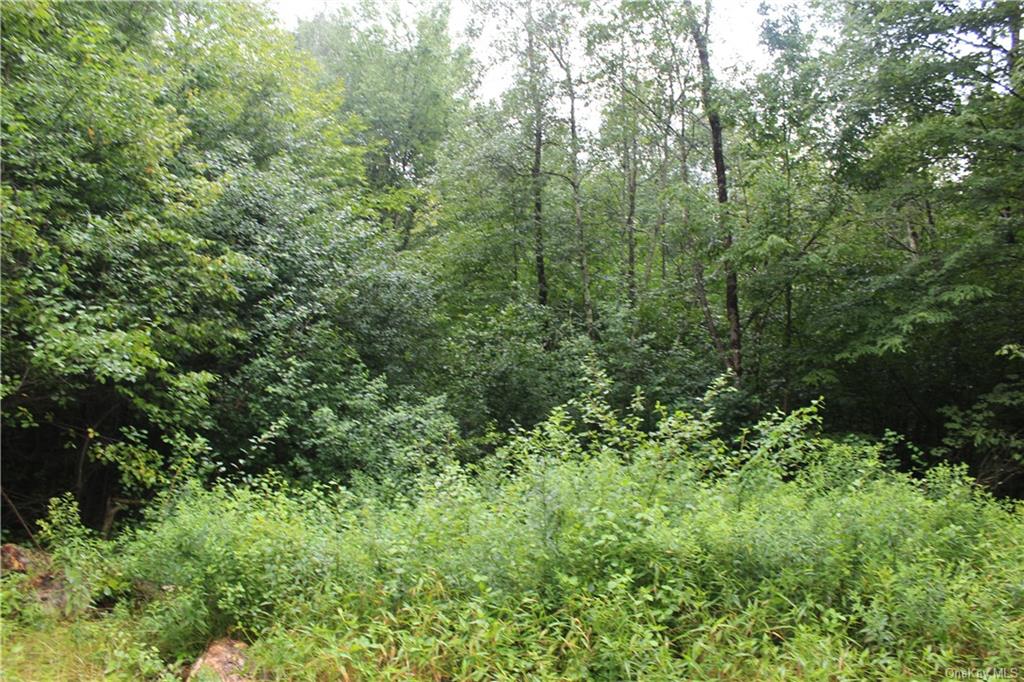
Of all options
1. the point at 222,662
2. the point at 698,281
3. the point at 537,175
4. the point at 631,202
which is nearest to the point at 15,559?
the point at 222,662

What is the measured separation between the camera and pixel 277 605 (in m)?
4.33

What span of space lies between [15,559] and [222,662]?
258 cm

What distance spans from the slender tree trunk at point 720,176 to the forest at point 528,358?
0.13 metres

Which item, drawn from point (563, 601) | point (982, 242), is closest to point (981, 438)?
point (982, 242)

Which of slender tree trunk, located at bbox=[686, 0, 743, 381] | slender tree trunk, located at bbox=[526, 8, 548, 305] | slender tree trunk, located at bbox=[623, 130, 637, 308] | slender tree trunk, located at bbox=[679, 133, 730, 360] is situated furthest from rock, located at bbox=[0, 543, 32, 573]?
slender tree trunk, located at bbox=[623, 130, 637, 308]

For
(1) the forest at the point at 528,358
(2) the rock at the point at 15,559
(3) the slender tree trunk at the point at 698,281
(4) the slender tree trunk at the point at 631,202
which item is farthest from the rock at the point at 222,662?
(4) the slender tree trunk at the point at 631,202

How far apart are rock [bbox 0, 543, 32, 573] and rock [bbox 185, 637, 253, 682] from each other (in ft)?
7.02

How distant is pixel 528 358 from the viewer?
1243cm

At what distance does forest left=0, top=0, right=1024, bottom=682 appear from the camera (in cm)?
409

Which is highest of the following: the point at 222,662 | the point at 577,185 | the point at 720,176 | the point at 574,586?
the point at 577,185

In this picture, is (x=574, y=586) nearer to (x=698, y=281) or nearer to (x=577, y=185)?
(x=698, y=281)

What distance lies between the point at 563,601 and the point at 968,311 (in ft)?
29.9

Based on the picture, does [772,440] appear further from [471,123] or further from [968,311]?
[471,123]

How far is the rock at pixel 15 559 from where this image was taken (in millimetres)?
5188
